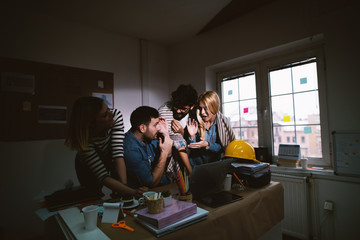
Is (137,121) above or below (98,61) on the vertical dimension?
below

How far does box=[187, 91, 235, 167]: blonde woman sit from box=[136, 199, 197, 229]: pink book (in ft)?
2.34

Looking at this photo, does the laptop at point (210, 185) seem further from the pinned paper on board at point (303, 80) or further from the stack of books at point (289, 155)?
the pinned paper on board at point (303, 80)

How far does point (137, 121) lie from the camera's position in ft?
5.15

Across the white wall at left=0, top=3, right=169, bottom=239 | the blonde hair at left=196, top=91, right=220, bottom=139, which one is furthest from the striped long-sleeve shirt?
the white wall at left=0, top=3, right=169, bottom=239

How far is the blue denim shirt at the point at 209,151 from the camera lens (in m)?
1.89

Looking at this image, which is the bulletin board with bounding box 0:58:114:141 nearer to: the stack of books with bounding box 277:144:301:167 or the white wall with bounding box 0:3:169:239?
the white wall with bounding box 0:3:169:239

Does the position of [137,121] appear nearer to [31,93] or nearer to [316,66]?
[31,93]

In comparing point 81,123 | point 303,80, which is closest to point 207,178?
point 81,123

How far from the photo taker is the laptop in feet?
4.66

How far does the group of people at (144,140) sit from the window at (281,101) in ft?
2.86

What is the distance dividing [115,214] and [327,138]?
242 cm

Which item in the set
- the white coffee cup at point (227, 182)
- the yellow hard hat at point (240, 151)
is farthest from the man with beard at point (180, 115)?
the yellow hard hat at point (240, 151)

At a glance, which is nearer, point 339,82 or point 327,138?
point 339,82

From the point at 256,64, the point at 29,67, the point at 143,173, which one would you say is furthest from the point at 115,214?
the point at 256,64
